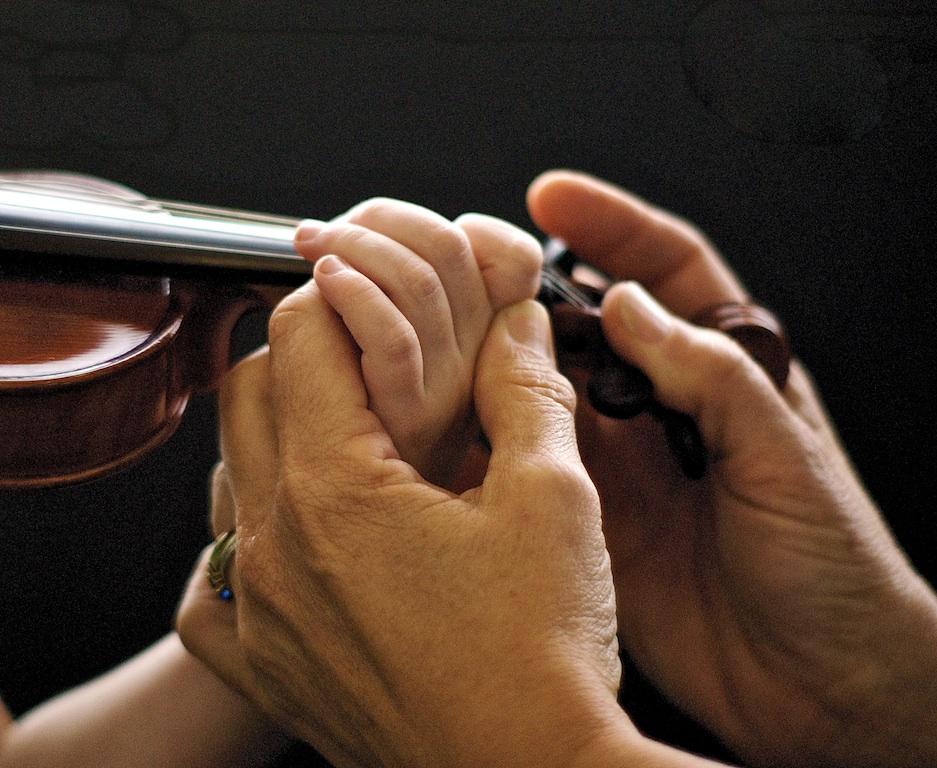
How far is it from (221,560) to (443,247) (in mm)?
265

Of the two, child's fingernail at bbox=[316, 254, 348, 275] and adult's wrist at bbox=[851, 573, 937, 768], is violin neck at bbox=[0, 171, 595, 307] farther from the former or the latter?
adult's wrist at bbox=[851, 573, 937, 768]

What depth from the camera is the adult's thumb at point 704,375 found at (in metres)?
0.65

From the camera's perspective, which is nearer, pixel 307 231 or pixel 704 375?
pixel 307 231

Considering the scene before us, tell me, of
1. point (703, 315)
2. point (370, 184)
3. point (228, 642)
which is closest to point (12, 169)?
point (370, 184)

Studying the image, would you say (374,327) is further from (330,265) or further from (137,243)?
(137,243)

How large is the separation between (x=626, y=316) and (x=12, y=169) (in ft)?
2.53

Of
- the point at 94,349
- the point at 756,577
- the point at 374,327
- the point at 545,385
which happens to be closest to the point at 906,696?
the point at 756,577

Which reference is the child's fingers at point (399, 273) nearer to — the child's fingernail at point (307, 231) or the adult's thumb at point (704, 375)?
the child's fingernail at point (307, 231)

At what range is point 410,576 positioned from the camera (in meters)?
0.40

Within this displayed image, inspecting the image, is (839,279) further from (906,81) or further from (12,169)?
(12,169)

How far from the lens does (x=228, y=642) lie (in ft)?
1.79

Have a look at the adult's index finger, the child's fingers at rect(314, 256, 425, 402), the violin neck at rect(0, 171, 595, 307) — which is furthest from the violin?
the adult's index finger

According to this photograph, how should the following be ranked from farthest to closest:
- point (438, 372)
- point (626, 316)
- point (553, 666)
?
point (626, 316)
point (438, 372)
point (553, 666)

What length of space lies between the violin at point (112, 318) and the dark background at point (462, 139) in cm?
38
